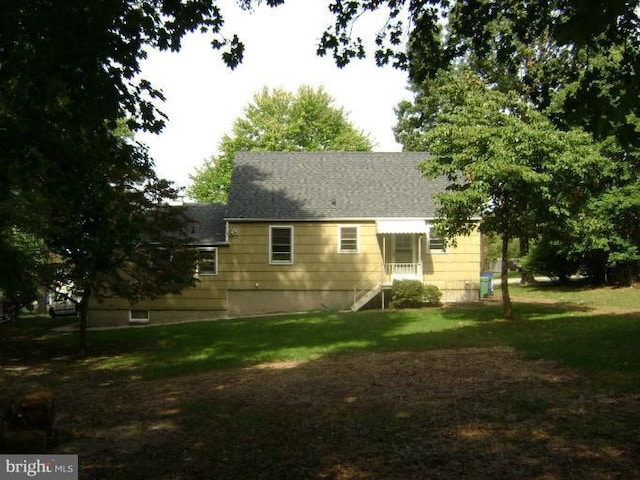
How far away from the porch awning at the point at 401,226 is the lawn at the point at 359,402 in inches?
319

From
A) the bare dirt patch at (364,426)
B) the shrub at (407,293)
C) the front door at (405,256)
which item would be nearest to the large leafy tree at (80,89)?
the bare dirt patch at (364,426)

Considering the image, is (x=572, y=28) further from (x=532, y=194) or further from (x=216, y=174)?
(x=216, y=174)

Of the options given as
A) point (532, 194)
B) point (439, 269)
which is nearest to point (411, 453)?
point (532, 194)

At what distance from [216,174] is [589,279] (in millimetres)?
29485

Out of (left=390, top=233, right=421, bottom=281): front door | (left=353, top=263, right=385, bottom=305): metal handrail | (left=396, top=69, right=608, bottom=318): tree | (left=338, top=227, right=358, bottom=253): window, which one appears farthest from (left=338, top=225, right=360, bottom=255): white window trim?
(left=396, top=69, right=608, bottom=318): tree

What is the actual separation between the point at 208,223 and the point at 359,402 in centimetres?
2027

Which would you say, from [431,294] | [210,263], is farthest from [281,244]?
[431,294]

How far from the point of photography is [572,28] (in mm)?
3051

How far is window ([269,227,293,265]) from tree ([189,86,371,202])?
21560 mm

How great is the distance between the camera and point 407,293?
23.6 meters

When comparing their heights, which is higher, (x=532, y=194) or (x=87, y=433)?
(x=532, y=194)

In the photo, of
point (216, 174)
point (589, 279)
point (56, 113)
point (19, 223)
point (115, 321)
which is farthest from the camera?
point (216, 174)

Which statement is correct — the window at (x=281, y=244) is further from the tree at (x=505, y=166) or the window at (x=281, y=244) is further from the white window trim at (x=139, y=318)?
the tree at (x=505, y=166)

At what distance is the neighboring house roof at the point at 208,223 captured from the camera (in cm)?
2630
